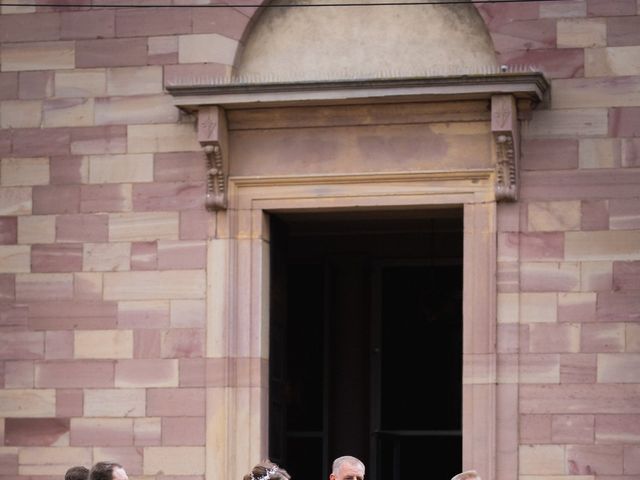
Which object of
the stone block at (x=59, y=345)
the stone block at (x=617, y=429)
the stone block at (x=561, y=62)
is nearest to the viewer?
the stone block at (x=617, y=429)

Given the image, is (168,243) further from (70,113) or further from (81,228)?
(70,113)

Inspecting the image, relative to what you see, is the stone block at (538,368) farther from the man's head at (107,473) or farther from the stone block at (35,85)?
the man's head at (107,473)

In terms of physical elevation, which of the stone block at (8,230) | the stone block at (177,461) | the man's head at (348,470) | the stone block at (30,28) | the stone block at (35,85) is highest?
the stone block at (30,28)

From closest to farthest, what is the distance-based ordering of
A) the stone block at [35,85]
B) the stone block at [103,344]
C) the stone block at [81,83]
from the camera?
the stone block at [103,344], the stone block at [81,83], the stone block at [35,85]

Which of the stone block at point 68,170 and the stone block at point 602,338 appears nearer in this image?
the stone block at point 602,338

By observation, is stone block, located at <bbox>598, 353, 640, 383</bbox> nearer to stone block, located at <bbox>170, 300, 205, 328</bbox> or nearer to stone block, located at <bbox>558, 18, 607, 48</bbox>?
stone block, located at <bbox>558, 18, 607, 48</bbox>

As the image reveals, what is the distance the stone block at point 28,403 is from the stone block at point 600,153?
4998mm

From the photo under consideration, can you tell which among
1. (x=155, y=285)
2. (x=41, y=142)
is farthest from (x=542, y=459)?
(x=41, y=142)

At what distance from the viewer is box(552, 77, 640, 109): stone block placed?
1620 centimetres

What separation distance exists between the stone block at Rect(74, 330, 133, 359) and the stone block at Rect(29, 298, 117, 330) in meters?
0.06

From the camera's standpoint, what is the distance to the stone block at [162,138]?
17.1m

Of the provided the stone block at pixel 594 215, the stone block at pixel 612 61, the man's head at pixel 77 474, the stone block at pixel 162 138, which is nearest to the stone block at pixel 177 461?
the stone block at pixel 162 138

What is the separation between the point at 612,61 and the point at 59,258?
16.5 ft

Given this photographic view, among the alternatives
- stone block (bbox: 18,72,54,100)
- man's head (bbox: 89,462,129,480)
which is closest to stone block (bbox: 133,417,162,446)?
stone block (bbox: 18,72,54,100)
